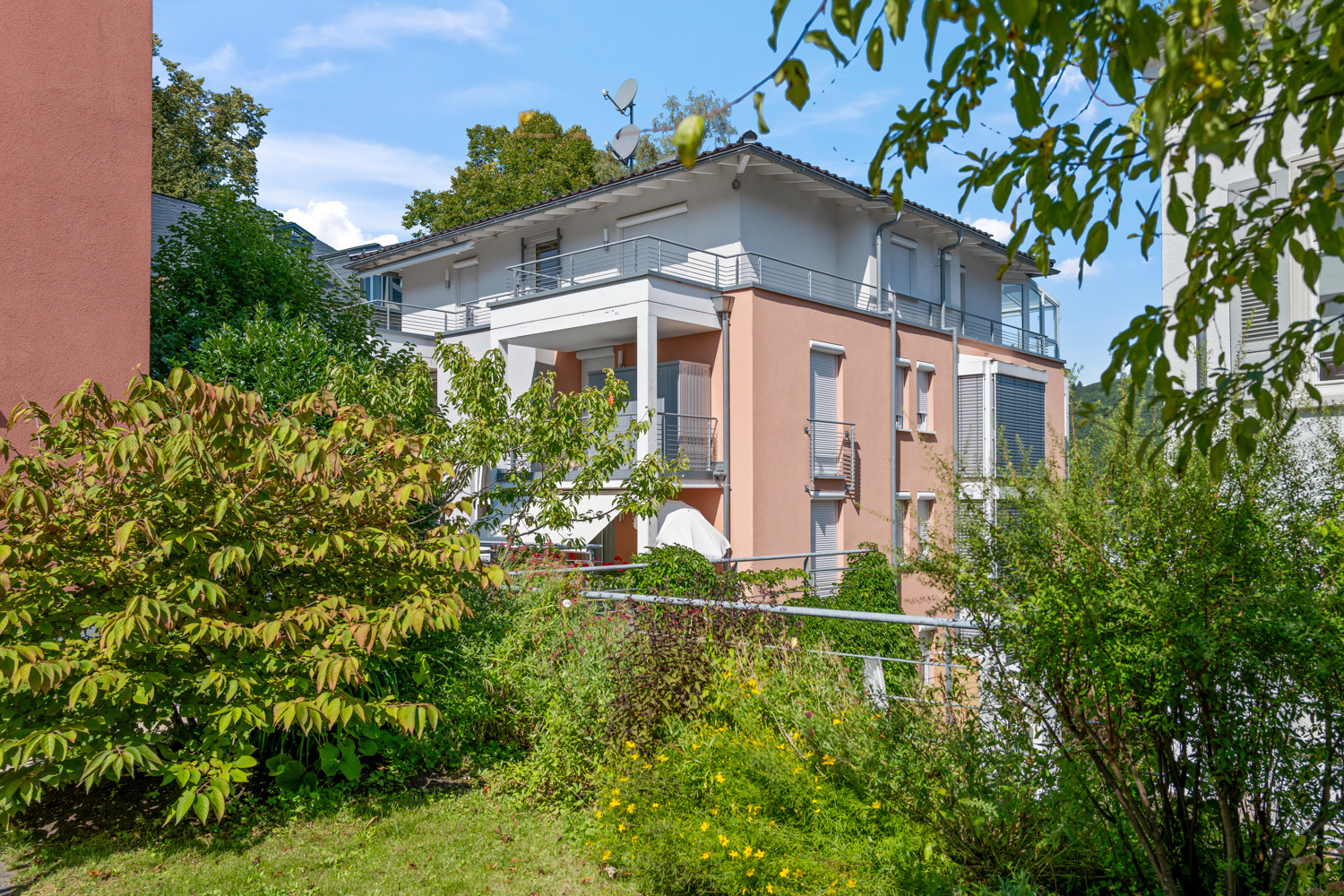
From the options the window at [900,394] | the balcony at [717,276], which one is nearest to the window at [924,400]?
the window at [900,394]

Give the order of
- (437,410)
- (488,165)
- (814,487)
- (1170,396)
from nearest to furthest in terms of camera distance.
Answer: (1170,396)
(437,410)
(814,487)
(488,165)

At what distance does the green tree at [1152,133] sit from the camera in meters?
1.93

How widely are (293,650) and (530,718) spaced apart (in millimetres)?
1904

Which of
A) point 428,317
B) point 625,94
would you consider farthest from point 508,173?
point 625,94

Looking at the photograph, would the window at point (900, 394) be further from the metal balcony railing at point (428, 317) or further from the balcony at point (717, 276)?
the metal balcony railing at point (428, 317)

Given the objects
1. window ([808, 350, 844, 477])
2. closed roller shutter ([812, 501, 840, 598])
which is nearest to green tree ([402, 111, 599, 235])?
window ([808, 350, 844, 477])

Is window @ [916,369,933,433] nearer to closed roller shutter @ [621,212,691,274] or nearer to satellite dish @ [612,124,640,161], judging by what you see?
closed roller shutter @ [621,212,691,274]

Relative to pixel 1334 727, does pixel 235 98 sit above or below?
above

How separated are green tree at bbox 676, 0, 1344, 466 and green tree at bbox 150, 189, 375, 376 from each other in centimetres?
1044

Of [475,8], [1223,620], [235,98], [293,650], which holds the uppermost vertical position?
[235,98]

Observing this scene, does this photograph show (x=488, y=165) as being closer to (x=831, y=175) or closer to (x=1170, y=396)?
(x=831, y=175)

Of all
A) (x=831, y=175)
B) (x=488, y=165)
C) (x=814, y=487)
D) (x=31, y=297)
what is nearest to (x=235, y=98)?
(x=488, y=165)

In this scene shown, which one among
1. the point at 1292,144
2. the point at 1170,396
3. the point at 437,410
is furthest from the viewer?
the point at 437,410

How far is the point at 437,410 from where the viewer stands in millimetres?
12539
